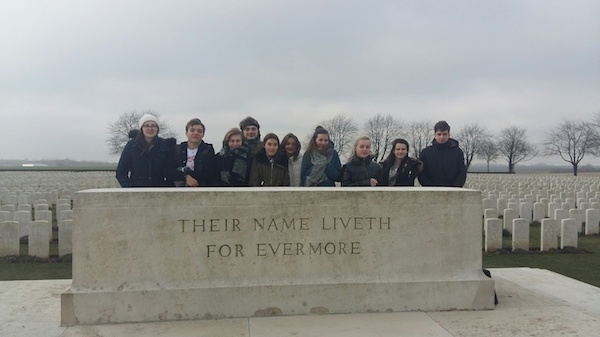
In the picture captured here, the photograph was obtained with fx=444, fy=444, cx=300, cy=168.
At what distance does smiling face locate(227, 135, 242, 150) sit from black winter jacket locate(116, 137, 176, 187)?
0.64m

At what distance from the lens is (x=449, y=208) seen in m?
3.85

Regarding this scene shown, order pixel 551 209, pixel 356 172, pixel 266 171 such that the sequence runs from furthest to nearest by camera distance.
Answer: pixel 551 209 → pixel 356 172 → pixel 266 171

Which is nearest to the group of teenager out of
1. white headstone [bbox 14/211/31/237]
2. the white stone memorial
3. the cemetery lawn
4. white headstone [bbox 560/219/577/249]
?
Result: the white stone memorial

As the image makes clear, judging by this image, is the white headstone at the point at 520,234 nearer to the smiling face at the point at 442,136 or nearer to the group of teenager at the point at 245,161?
the group of teenager at the point at 245,161

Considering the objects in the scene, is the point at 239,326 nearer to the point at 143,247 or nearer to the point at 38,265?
the point at 143,247

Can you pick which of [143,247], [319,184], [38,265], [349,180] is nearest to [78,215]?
[143,247]

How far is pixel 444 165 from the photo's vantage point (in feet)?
16.0

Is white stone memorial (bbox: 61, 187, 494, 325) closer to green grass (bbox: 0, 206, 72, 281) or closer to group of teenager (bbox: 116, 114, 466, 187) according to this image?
group of teenager (bbox: 116, 114, 466, 187)

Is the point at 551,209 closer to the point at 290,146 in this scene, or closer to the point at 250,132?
the point at 290,146

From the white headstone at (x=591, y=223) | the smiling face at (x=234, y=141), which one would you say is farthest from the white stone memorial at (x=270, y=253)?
the white headstone at (x=591, y=223)

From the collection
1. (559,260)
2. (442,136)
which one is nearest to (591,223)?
(559,260)

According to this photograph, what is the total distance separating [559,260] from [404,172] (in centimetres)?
411

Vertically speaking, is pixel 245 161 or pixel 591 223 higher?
pixel 245 161

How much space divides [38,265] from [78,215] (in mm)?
4150
